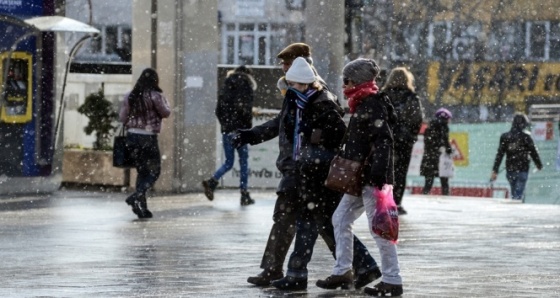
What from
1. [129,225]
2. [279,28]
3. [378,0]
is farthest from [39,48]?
[279,28]

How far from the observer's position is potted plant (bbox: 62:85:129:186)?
23672 mm

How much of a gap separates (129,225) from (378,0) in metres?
32.2

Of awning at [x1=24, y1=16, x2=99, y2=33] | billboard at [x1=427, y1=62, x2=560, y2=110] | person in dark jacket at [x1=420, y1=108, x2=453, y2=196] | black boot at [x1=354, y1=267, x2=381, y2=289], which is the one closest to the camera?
black boot at [x1=354, y1=267, x2=381, y2=289]

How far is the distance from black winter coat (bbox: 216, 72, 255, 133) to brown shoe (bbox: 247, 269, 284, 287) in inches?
351

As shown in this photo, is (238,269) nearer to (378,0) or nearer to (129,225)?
(129,225)

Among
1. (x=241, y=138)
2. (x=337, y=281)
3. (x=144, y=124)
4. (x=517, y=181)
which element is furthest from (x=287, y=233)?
(x=517, y=181)

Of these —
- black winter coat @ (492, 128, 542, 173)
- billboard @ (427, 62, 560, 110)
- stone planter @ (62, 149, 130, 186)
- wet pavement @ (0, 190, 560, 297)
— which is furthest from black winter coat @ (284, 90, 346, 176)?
billboard @ (427, 62, 560, 110)

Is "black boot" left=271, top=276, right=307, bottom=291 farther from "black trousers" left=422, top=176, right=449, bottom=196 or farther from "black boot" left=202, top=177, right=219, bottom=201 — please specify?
"black trousers" left=422, top=176, right=449, bottom=196

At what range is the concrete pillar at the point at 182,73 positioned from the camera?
22719 mm

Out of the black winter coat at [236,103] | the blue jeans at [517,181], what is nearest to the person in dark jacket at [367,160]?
the black winter coat at [236,103]

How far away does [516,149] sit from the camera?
25984 mm

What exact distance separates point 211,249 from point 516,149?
43.5 ft

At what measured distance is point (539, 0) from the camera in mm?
50875

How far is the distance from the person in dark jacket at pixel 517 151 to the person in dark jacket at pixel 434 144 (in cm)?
86
